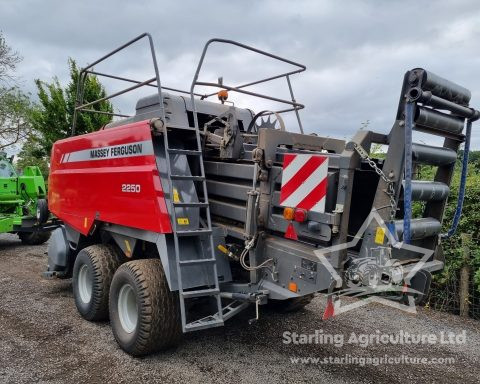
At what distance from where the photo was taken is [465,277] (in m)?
5.11

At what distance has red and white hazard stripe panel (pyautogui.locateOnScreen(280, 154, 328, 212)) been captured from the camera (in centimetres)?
295

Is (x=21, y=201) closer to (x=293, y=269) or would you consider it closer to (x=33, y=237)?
(x=33, y=237)

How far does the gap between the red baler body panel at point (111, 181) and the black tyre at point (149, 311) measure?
0.39 metres

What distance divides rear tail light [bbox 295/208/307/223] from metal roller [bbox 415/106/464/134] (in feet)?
3.17

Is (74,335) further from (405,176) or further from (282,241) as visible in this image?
(405,176)

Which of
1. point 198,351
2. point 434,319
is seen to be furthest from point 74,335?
point 434,319

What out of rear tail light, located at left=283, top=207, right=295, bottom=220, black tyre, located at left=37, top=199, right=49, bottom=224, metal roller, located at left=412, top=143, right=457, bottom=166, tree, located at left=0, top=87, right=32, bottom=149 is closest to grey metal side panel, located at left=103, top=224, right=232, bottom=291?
rear tail light, located at left=283, top=207, right=295, bottom=220

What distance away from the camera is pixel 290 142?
353 centimetres

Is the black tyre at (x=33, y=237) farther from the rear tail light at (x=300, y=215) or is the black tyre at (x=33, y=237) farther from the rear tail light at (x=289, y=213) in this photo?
Result: the rear tail light at (x=300, y=215)

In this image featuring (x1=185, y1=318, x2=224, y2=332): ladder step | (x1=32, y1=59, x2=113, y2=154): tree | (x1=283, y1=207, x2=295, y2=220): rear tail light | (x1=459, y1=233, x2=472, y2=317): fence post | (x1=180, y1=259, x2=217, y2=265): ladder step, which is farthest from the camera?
(x1=32, y1=59, x2=113, y2=154): tree

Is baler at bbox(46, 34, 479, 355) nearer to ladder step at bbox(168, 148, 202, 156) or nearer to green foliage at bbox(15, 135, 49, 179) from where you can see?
ladder step at bbox(168, 148, 202, 156)

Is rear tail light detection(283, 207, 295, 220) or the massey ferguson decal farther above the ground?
the massey ferguson decal

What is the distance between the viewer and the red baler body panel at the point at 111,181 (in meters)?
3.57

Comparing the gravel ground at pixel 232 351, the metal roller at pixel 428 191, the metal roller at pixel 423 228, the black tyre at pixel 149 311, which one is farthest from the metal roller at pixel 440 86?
the black tyre at pixel 149 311
